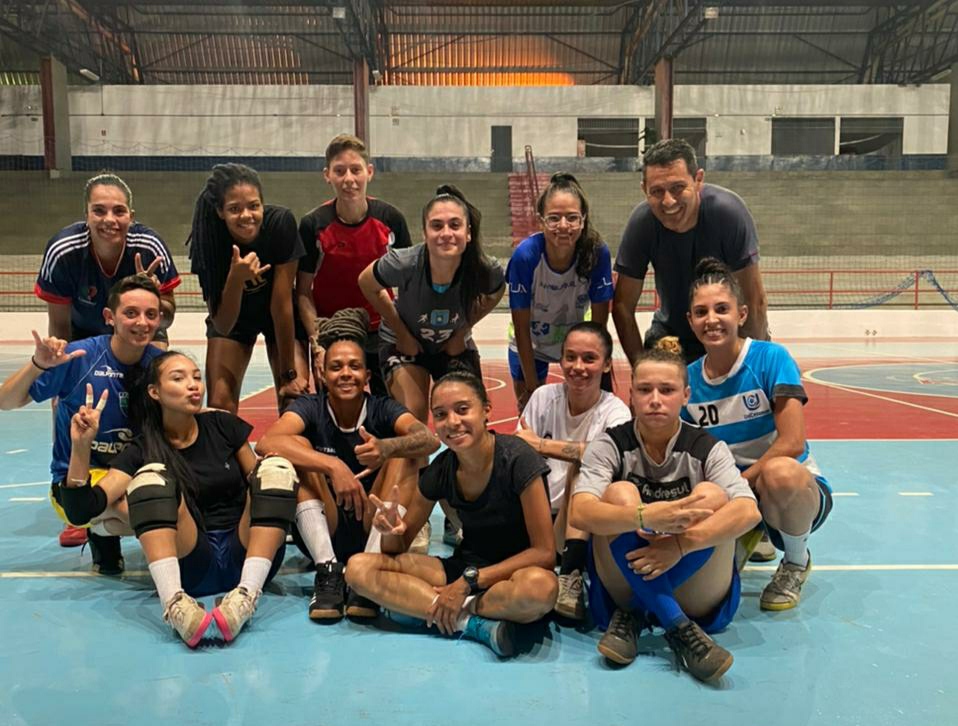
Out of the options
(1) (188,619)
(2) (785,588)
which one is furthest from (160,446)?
(2) (785,588)

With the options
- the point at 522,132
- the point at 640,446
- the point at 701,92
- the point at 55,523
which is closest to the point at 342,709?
the point at 640,446

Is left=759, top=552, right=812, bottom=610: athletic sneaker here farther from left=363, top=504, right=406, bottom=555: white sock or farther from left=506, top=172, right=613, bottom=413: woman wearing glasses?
left=363, top=504, right=406, bottom=555: white sock

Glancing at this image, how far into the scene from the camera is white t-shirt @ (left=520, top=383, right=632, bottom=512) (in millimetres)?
3150

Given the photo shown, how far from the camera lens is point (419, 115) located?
21.0 m

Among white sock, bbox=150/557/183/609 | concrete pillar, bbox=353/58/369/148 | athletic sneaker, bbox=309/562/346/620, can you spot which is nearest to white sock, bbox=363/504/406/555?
athletic sneaker, bbox=309/562/346/620

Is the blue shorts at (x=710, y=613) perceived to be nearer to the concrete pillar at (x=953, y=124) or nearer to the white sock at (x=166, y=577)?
the white sock at (x=166, y=577)

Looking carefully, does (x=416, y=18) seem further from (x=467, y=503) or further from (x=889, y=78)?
(x=467, y=503)

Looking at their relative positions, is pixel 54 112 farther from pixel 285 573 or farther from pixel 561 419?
pixel 561 419

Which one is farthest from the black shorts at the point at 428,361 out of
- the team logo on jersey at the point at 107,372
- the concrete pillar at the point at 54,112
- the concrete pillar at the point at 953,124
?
the concrete pillar at the point at 953,124

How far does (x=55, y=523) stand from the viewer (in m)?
3.93

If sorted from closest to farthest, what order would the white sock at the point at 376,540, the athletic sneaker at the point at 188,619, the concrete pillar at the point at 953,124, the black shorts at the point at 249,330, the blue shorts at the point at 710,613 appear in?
the athletic sneaker at the point at 188,619
the blue shorts at the point at 710,613
the white sock at the point at 376,540
the black shorts at the point at 249,330
the concrete pillar at the point at 953,124

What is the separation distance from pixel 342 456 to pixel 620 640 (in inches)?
51.0

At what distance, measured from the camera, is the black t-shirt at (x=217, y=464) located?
3029mm

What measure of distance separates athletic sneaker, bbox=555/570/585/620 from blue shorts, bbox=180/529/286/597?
1.01 m
